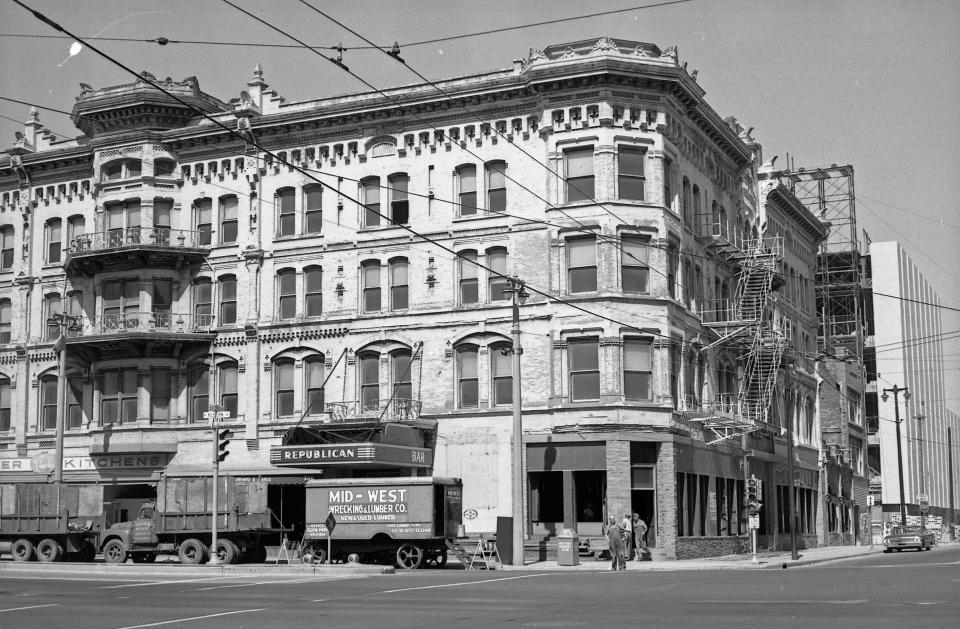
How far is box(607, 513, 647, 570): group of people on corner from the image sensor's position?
36.7 metres

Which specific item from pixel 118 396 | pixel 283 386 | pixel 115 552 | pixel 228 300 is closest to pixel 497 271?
pixel 283 386

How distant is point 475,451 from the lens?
44500mm

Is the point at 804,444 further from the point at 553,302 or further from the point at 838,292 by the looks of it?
Answer: the point at 838,292

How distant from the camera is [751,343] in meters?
50.4

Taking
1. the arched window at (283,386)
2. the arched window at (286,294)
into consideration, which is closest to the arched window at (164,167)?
the arched window at (286,294)

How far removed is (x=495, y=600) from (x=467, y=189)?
24723 millimetres

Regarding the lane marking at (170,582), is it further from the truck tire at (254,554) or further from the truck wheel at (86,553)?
the truck wheel at (86,553)

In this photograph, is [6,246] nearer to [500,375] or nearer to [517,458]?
[500,375]

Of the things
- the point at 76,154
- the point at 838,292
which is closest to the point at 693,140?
the point at 76,154

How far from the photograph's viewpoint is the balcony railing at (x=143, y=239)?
50219mm

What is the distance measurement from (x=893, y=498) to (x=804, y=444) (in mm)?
45473

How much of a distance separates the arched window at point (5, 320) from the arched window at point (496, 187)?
23.0m

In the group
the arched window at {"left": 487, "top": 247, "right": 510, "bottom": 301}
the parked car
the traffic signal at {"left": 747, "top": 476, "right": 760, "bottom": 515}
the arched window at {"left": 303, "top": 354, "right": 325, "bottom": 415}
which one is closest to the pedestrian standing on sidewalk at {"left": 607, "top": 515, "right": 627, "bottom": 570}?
the traffic signal at {"left": 747, "top": 476, "right": 760, "bottom": 515}

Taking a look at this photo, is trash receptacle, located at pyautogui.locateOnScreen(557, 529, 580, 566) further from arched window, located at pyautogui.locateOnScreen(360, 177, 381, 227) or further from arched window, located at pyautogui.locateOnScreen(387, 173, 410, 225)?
arched window, located at pyautogui.locateOnScreen(360, 177, 381, 227)
